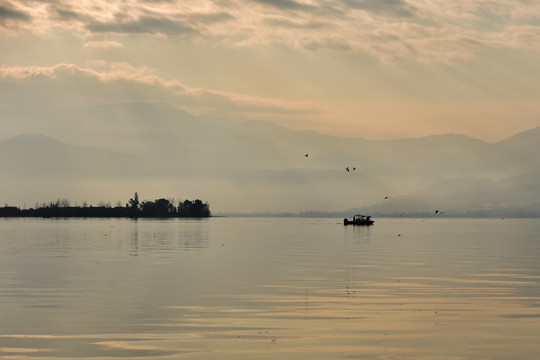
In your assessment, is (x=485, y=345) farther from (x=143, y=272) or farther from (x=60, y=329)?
(x=143, y=272)

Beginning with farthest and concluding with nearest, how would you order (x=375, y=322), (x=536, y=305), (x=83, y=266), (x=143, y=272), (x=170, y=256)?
1. (x=170, y=256)
2. (x=83, y=266)
3. (x=143, y=272)
4. (x=536, y=305)
5. (x=375, y=322)

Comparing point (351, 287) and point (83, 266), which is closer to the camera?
point (351, 287)

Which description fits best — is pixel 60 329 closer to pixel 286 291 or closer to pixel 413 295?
pixel 286 291

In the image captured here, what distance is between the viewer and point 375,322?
39750 mm

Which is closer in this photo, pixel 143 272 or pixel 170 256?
pixel 143 272

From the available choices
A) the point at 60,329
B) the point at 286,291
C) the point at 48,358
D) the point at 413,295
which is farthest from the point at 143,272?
the point at 48,358

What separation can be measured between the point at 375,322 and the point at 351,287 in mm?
17773

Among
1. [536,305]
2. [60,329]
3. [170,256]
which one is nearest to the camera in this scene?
[60,329]

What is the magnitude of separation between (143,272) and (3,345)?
37.1m

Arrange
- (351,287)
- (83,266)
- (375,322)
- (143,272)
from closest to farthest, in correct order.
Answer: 1. (375,322)
2. (351,287)
3. (143,272)
4. (83,266)

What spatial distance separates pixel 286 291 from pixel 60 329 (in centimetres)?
2060

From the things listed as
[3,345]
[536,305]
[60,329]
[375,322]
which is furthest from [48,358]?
[536,305]

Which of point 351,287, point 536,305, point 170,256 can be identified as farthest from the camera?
point 170,256

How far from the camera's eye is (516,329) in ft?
124
